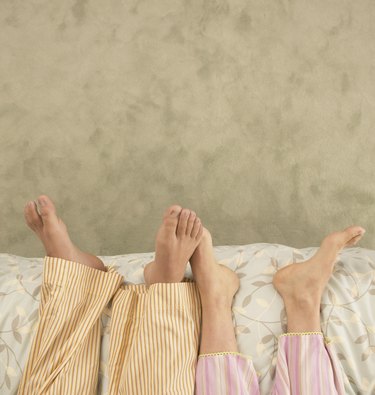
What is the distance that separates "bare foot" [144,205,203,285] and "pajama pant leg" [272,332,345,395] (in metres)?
0.27

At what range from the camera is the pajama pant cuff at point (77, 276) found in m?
1.08

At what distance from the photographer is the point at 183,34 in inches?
69.2

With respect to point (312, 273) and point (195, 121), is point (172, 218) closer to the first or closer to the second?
point (312, 273)

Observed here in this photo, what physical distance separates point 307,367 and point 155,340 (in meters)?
0.31

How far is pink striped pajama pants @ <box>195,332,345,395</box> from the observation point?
97 centimetres

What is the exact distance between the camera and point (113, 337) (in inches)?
Result: 41.7

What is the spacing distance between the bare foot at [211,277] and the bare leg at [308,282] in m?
0.11

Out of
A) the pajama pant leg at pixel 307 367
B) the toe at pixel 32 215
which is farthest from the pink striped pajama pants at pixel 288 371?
the toe at pixel 32 215

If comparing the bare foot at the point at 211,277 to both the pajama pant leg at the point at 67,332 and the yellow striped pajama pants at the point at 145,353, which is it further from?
the pajama pant leg at the point at 67,332

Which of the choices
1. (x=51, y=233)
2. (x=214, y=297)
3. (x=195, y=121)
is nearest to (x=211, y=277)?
(x=214, y=297)

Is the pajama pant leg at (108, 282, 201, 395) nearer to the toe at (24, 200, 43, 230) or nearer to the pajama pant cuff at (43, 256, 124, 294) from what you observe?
the pajama pant cuff at (43, 256, 124, 294)

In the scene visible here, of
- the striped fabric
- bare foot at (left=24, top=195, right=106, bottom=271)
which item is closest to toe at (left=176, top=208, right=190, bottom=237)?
the striped fabric

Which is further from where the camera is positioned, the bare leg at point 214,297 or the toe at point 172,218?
the toe at point 172,218

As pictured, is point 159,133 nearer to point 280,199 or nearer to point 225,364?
point 280,199
